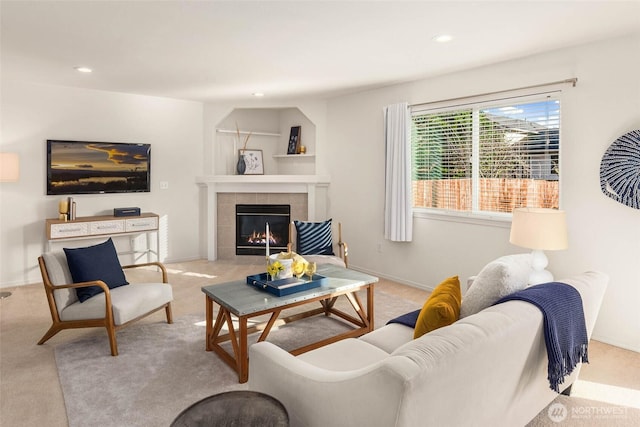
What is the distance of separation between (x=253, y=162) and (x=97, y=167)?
2309 mm

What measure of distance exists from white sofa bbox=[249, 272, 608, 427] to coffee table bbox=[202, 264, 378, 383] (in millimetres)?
752

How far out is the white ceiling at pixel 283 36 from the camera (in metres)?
2.72

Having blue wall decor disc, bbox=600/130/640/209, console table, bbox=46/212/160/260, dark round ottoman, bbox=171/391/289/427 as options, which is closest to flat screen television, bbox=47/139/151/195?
console table, bbox=46/212/160/260

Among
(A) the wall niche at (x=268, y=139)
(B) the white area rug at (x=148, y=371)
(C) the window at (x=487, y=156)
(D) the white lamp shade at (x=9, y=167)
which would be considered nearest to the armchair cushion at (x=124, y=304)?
(B) the white area rug at (x=148, y=371)

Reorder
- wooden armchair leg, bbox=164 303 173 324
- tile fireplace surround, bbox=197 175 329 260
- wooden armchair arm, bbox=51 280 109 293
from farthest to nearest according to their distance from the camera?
tile fireplace surround, bbox=197 175 329 260, wooden armchair leg, bbox=164 303 173 324, wooden armchair arm, bbox=51 280 109 293

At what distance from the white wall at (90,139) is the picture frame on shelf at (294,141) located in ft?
4.77

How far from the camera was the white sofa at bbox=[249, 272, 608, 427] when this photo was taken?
1247 millimetres

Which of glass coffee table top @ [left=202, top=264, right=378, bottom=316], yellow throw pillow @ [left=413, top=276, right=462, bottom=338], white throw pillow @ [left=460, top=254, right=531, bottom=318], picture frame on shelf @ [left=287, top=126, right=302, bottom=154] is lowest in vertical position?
glass coffee table top @ [left=202, top=264, right=378, bottom=316]

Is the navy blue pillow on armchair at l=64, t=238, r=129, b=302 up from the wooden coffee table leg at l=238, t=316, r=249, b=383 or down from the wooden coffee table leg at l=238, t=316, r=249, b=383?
up

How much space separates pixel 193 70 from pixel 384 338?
3.46 metres

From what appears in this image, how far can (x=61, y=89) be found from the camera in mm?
5145

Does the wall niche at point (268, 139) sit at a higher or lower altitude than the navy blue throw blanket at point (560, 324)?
higher

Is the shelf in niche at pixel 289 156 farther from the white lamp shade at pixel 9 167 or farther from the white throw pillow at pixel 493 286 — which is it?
the white throw pillow at pixel 493 286

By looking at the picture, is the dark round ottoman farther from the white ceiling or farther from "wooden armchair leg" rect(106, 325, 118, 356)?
the white ceiling
